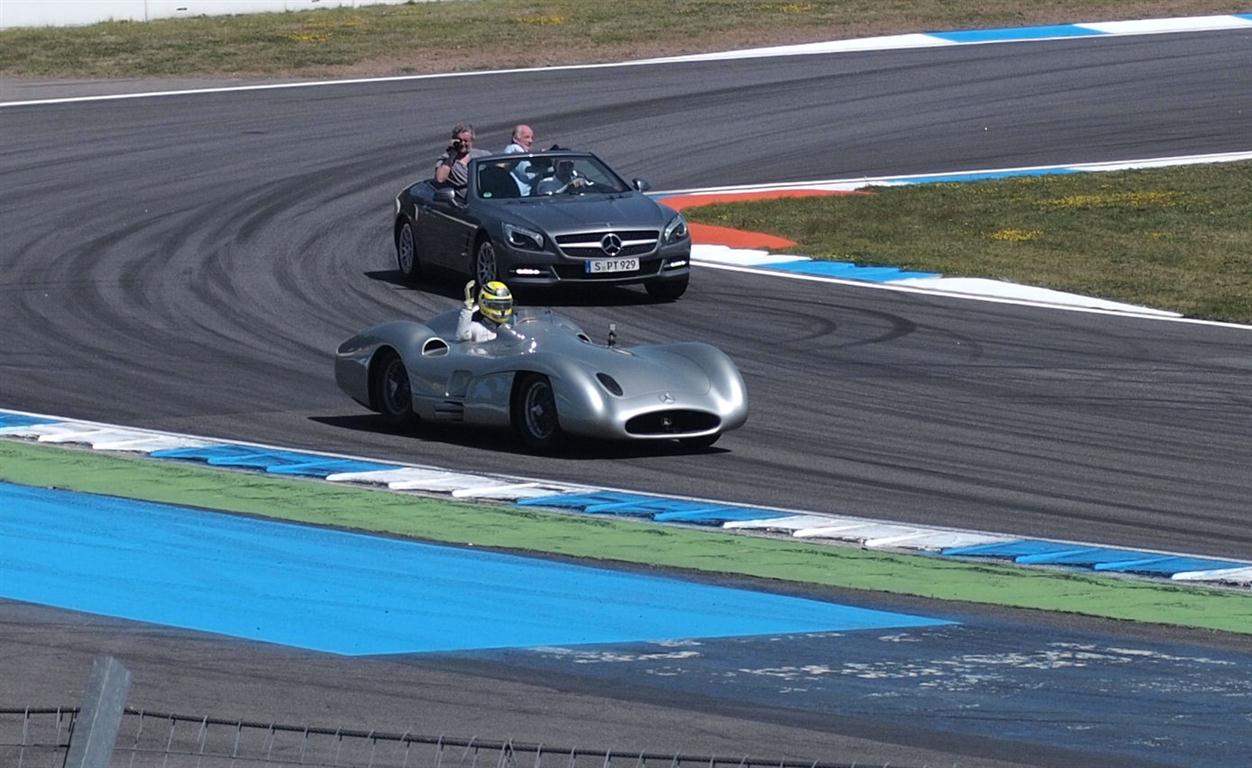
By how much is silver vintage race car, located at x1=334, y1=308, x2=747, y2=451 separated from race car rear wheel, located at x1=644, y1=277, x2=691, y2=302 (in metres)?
5.24

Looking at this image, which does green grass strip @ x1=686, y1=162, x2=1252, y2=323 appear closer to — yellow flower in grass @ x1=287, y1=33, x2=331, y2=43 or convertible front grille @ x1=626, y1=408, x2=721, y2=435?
convertible front grille @ x1=626, y1=408, x2=721, y2=435

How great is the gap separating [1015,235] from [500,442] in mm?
10237

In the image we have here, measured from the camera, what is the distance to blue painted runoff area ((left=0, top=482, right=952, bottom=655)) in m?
9.20

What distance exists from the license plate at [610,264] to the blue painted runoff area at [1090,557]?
8.16m

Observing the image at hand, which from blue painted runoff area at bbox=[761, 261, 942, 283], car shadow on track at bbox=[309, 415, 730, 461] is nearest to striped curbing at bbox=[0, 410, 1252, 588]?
car shadow on track at bbox=[309, 415, 730, 461]

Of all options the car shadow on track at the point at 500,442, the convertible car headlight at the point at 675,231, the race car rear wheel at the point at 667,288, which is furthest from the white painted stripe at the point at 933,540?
the race car rear wheel at the point at 667,288

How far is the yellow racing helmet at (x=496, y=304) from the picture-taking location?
13523 mm

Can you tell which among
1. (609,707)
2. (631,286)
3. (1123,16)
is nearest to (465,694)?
(609,707)

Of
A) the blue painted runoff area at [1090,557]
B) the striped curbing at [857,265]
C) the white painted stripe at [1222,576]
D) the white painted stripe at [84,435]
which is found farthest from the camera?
the striped curbing at [857,265]

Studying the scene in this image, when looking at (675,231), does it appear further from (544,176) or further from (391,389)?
(391,389)

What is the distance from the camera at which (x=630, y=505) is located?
1202cm

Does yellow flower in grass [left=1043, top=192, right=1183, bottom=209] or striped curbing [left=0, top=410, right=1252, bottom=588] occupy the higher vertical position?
striped curbing [left=0, top=410, right=1252, bottom=588]

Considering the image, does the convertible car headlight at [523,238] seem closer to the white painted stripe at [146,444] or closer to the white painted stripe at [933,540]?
the white painted stripe at [146,444]

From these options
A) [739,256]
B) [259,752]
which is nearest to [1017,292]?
[739,256]
